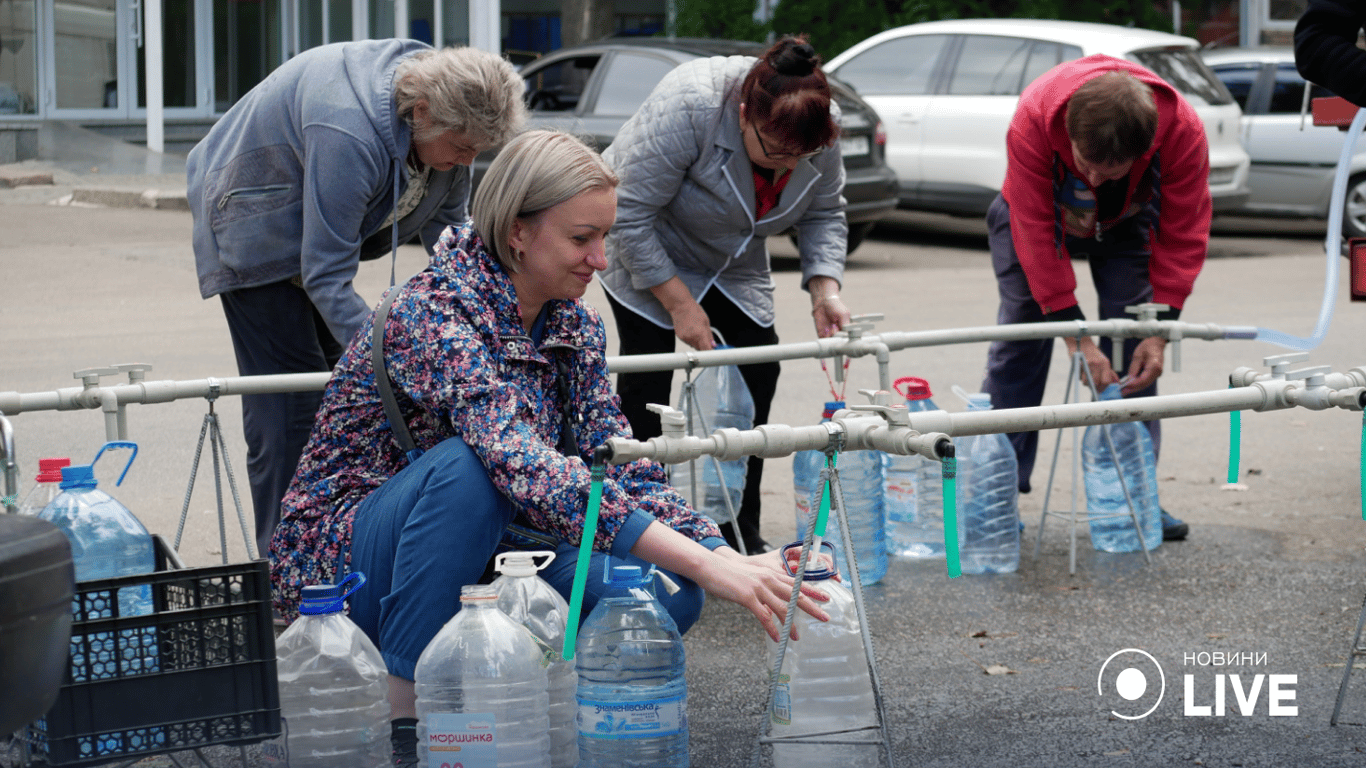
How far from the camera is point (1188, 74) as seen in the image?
39.0 feet

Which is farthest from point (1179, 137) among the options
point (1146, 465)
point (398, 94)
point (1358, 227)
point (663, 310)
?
point (1358, 227)

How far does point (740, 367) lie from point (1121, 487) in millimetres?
1392

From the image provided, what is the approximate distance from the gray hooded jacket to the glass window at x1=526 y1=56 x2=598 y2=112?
25.2ft

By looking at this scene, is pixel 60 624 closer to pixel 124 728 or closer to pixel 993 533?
pixel 124 728

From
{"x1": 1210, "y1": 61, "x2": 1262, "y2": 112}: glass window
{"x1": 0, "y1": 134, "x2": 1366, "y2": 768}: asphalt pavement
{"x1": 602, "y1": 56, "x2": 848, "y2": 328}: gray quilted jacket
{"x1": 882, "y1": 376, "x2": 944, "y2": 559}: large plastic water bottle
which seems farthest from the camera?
{"x1": 1210, "y1": 61, "x2": 1262, "y2": 112}: glass window

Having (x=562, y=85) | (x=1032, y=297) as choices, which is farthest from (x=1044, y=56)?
(x=1032, y=297)

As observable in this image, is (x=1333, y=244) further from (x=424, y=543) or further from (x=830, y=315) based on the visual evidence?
(x=424, y=543)

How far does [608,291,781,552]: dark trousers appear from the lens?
Result: 186 inches

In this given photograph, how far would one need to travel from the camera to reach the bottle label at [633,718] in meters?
2.83

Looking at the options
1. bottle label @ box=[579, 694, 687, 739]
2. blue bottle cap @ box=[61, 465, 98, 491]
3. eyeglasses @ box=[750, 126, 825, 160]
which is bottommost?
bottle label @ box=[579, 694, 687, 739]

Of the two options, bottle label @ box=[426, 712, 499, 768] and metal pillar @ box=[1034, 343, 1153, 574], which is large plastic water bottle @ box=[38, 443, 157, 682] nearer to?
bottle label @ box=[426, 712, 499, 768]

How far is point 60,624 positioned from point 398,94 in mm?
2099

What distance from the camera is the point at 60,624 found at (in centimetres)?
191

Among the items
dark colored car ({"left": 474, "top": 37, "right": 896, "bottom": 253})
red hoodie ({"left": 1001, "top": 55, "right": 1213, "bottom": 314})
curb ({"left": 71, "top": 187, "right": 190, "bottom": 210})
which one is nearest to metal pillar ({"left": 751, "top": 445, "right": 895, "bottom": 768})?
red hoodie ({"left": 1001, "top": 55, "right": 1213, "bottom": 314})
